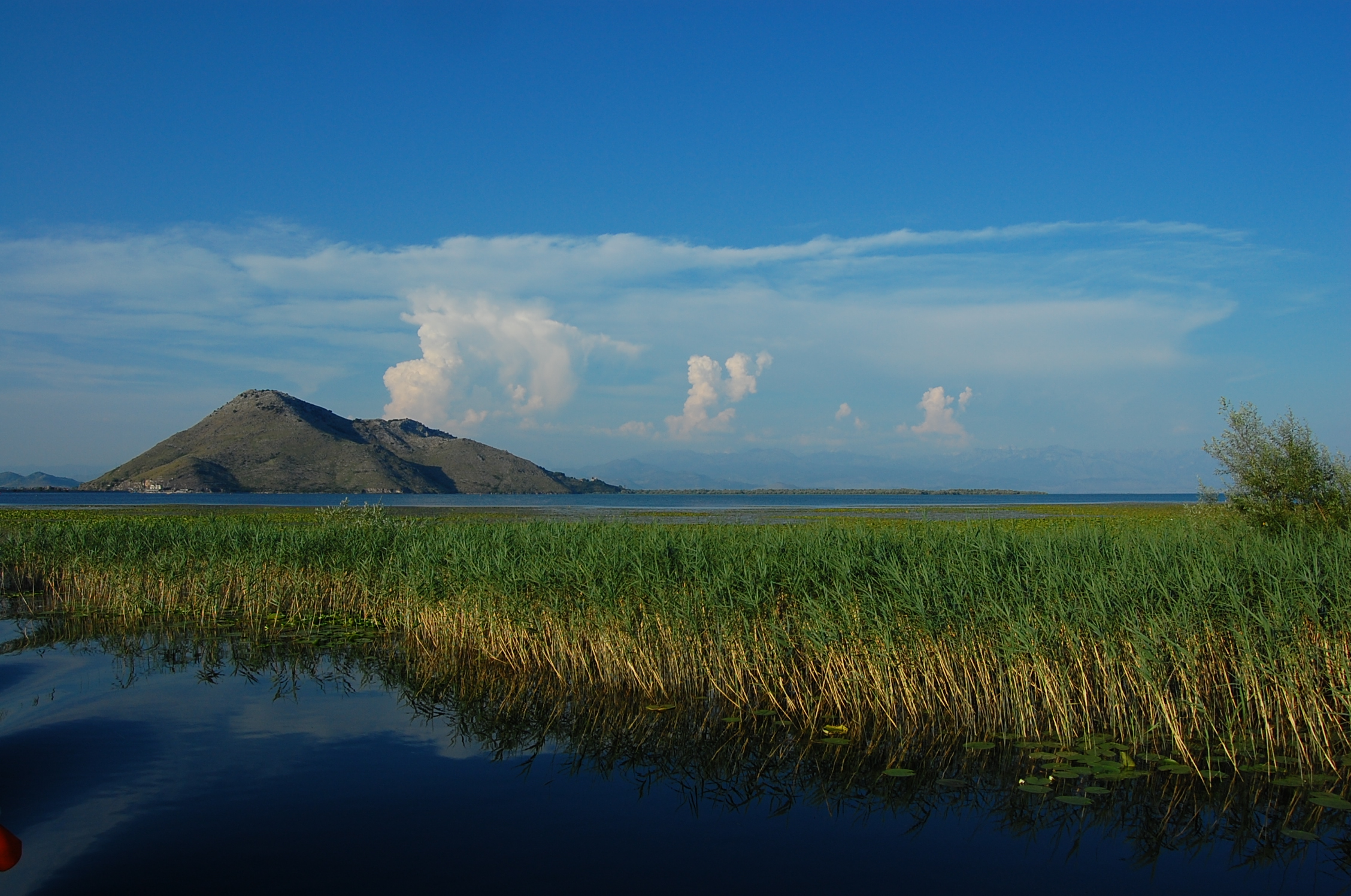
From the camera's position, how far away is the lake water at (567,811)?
265 inches

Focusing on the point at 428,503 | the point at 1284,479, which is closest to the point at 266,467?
the point at 428,503

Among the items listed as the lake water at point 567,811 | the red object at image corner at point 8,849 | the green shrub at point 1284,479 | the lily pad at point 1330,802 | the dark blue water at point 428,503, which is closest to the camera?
the red object at image corner at point 8,849

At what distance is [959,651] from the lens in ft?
32.2

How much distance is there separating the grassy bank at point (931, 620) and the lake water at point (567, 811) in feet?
2.56

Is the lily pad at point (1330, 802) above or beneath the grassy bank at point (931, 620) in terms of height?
beneath

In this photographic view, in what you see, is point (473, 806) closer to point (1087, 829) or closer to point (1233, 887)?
point (1087, 829)

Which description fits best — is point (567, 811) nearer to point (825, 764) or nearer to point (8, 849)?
point (825, 764)

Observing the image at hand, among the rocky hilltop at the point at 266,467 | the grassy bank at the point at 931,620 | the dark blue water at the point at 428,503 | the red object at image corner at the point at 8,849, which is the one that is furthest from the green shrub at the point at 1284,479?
the rocky hilltop at the point at 266,467

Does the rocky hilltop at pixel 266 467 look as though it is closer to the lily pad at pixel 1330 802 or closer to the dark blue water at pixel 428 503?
the dark blue water at pixel 428 503

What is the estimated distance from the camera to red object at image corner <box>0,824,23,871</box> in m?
4.25

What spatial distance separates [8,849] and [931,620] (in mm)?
8449

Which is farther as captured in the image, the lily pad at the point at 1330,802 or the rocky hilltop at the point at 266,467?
the rocky hilltop at the point at 266,467

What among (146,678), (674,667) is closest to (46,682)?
(146,678)

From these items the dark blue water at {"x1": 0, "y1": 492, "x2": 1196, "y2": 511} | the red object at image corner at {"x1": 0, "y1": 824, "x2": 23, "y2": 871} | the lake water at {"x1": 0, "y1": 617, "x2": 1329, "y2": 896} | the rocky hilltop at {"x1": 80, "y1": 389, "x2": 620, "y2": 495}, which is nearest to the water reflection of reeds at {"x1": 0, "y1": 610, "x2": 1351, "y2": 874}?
the lake water at {"x1": 0, "y1": 617, "x2": 1329, "y2": 896}
